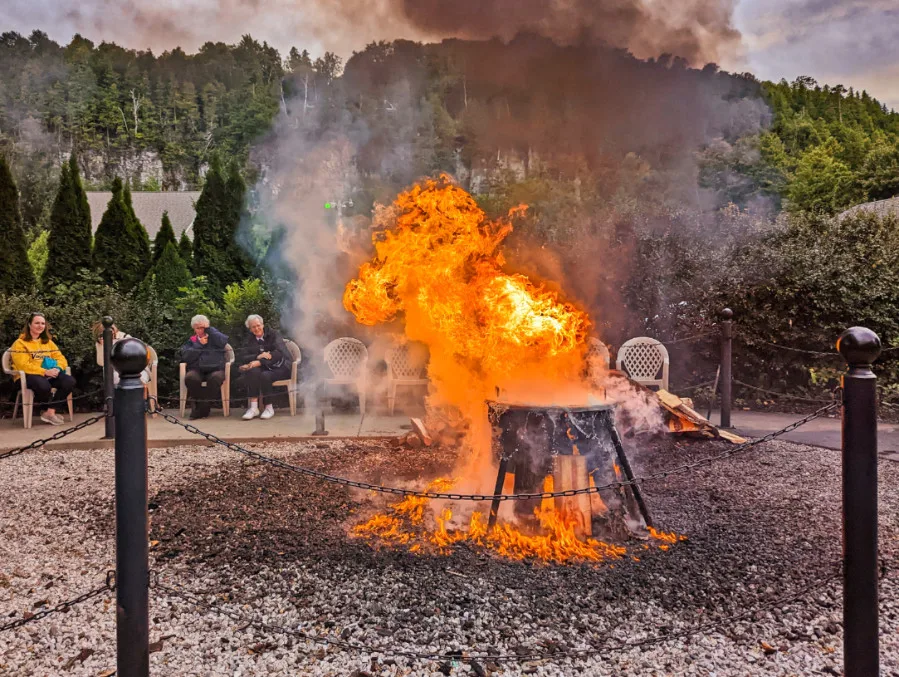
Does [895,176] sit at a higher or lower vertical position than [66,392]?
higher

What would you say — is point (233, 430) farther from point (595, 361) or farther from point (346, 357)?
point (595, 361)

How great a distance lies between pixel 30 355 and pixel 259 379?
296cm

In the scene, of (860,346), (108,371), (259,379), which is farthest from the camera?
(259,379)

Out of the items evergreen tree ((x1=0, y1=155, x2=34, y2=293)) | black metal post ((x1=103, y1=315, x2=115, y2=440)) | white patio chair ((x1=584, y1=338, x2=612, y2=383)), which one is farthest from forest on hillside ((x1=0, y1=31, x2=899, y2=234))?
evergreen tree ((x1=0, y1=155, x2=34, y2=293))

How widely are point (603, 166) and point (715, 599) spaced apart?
9424mm

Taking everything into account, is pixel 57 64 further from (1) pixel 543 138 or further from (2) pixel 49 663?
(2) pixel 49 663

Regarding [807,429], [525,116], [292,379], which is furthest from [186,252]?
[807,429]

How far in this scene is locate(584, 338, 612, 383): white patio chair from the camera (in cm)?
639

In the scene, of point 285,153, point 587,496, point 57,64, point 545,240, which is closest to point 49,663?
point 587,496

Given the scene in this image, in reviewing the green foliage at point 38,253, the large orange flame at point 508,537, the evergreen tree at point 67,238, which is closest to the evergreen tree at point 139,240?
the evergreen tree at point 67,238

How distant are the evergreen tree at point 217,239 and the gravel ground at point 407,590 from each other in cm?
1029

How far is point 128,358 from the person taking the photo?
7.13ft

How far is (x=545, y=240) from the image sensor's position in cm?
1136

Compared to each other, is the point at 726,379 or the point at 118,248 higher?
the point at 118,248
